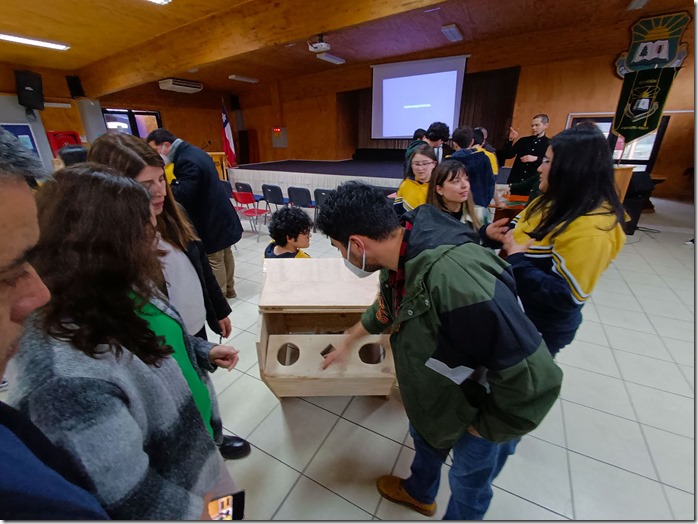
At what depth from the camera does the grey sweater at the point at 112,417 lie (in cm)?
46

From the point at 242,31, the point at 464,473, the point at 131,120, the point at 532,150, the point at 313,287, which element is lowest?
the point at 464,473

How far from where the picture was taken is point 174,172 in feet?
7.70

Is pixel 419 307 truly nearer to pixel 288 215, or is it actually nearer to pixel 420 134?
pixel 288 215

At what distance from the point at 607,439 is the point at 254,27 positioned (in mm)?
6334

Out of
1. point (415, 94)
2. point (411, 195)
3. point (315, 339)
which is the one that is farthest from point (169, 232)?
point (415, 94)

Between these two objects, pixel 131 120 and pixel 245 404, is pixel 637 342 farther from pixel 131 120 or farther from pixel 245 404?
pixel 131 120

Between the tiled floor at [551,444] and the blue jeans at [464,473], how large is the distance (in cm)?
22

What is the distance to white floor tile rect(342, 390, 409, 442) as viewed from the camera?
174cm

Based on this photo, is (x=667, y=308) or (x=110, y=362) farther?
(x=667, y=308)

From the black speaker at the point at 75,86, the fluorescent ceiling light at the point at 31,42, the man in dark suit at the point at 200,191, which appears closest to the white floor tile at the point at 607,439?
the man in dark suit at the point at 200,191

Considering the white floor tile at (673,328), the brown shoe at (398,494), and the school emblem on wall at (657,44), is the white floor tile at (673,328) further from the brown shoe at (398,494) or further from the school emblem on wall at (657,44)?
the school emblem on wall at (657,44)

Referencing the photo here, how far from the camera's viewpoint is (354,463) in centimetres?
157

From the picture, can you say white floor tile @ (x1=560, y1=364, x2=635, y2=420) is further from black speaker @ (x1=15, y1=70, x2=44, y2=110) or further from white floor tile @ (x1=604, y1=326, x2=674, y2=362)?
black speaker @ (x1=15, y1=70, x2=44, y2=110)

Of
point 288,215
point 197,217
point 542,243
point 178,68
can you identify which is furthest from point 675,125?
point 178,68
